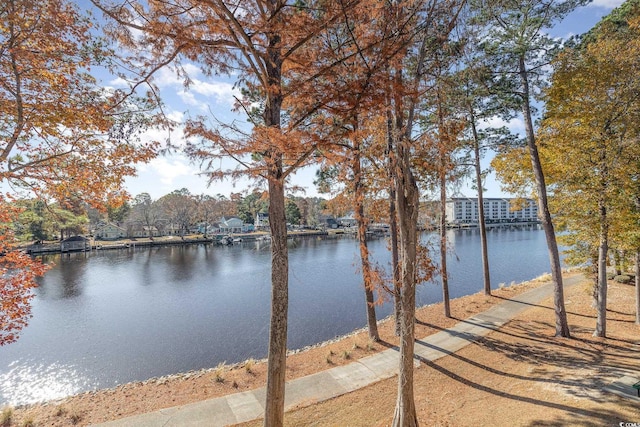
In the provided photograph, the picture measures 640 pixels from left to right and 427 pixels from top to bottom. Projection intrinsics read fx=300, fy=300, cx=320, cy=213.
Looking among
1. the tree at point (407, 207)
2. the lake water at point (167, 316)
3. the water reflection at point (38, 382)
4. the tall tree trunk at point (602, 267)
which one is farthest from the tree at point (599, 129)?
the water reflection at point (38, 382)

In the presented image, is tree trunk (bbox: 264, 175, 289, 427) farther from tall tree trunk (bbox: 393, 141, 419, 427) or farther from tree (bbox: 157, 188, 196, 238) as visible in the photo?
tree (bbox: 157, 188, 196, 238)

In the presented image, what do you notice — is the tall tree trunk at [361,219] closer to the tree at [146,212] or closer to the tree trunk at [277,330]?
the tree trunk at [277,330]

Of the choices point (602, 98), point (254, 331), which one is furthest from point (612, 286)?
point (254, 331)

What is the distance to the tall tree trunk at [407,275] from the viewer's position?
4.84m

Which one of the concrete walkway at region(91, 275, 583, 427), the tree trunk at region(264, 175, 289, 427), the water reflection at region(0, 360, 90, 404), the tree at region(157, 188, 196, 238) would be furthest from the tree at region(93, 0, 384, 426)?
the tree at region(157, 188, 196, 238)

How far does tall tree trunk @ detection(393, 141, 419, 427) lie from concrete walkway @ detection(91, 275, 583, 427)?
2414mm

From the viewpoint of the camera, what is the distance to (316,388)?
7.09 meters

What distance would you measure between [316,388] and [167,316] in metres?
14.4

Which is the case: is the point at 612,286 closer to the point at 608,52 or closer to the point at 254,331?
the point at 608,52

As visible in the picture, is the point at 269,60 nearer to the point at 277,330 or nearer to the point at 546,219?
the point at 277,330

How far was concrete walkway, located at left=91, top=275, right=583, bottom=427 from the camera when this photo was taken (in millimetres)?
6039

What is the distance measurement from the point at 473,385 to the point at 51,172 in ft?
33.2

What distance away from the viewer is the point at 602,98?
24.9 feet

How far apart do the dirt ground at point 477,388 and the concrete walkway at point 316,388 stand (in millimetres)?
302
